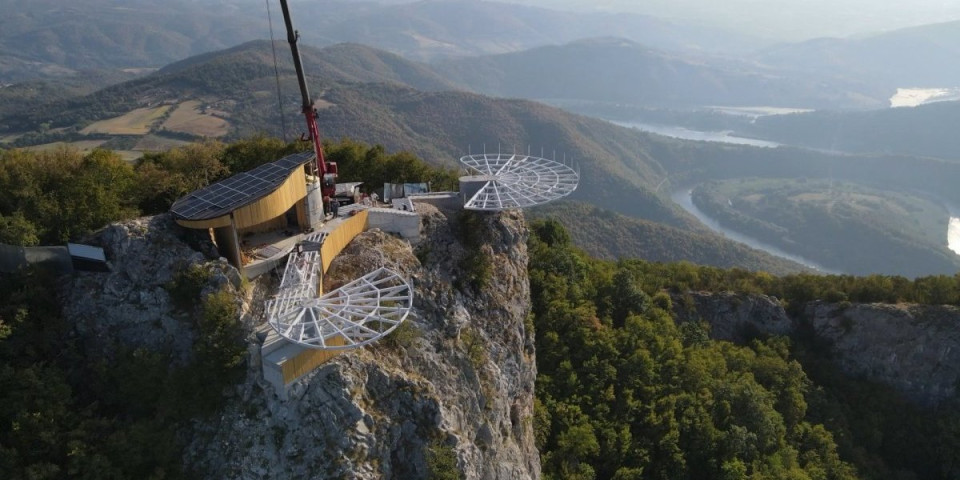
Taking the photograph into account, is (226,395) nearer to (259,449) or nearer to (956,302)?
(259,449)

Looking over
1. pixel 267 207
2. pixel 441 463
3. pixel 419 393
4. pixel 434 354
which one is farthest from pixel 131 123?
pixel 441 463

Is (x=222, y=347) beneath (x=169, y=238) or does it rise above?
beneath

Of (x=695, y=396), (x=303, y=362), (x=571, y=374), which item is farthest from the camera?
(x=695, y=396)

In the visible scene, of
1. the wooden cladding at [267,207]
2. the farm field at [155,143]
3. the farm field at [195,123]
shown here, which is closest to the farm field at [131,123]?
the farm field at [195,123]

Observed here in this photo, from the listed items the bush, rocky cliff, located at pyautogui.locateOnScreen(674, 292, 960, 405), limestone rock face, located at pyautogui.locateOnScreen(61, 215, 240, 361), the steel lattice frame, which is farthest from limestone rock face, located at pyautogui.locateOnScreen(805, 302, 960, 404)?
limestone rock face, located at pyautogui.locateOnScreen(61, 215, 240, 361)

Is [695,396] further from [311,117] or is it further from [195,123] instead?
[195,123]

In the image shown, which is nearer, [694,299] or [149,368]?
[149,368]

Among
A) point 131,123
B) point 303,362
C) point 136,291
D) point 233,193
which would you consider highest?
point 233,193

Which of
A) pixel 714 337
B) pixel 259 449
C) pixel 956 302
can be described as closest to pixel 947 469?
pixel 956 302
